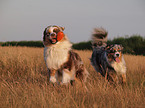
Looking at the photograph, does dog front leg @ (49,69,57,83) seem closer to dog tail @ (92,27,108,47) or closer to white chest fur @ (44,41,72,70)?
white chest fur @ (44,41,72,70)

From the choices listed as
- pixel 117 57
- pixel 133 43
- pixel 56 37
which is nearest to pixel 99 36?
pixel 117 57

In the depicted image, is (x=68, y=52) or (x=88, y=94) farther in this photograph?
(x=68, y=52)

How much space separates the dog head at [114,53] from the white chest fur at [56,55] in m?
1.39

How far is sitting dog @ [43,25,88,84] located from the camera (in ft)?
11.6

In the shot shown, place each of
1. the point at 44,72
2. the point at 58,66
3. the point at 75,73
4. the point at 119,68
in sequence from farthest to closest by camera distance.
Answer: the point at 44,72, the point at 119,68, the point at 75,73, the point at 58,66

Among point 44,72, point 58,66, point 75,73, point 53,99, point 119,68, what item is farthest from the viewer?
point 44,72

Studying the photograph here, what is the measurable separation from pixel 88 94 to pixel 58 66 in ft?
2.87

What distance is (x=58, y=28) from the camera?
12.1ft

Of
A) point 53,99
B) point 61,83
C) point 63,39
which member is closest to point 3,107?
point 53,99

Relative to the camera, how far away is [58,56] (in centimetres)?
355

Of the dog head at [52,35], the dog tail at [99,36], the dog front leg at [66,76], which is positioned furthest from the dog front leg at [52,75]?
the dog tail at [99,36]

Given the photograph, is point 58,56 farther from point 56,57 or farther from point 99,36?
point 99,36

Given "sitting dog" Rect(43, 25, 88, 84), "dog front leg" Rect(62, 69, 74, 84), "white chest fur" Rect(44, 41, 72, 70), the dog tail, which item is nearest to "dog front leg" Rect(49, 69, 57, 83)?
"sitting dog" Rect(43, 25, 88, 84)

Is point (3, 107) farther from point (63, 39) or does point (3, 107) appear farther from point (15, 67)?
point (15, 67)
